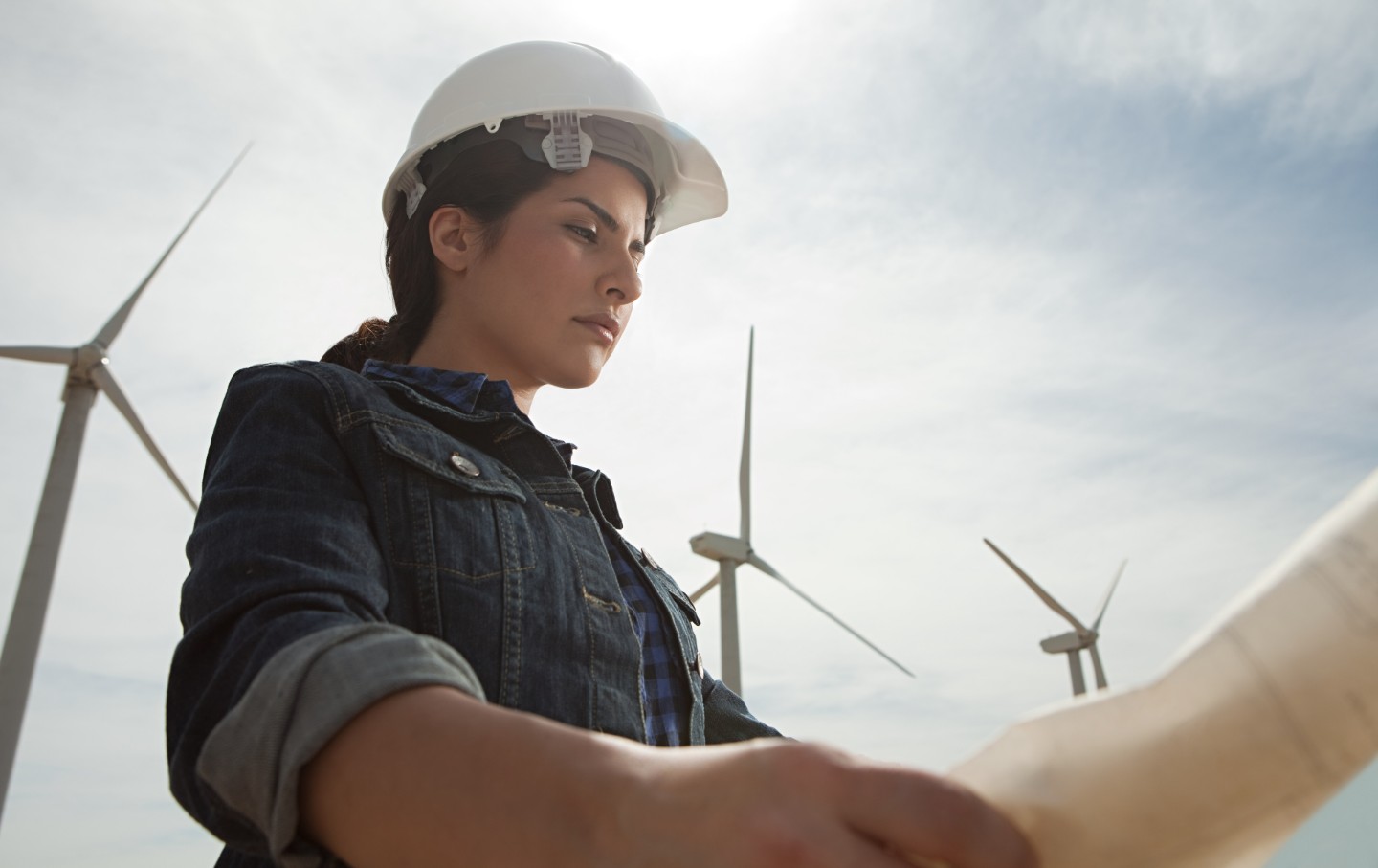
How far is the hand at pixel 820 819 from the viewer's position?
0.89m

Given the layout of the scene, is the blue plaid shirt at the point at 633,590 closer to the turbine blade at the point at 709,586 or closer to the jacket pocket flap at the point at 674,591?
the jacket pocket flap at the point at 674,591

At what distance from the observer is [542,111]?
3.61m

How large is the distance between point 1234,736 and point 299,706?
3.34 feet

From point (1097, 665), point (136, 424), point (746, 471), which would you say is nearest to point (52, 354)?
point (136, 424)

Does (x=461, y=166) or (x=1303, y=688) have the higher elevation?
(x=461, y=166)

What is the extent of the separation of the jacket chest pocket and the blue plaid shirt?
416 mm

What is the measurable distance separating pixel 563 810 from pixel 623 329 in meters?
2.37

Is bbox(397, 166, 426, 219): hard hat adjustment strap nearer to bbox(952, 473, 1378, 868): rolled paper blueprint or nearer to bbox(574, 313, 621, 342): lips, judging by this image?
bbox(574, 313, 621, 342): lips

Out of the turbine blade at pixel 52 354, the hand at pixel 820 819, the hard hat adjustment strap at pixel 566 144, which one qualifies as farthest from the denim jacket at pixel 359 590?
the turbine blade at pixel 52 354

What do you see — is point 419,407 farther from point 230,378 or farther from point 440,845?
point 440,845

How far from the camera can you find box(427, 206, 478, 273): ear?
3305 millimetres

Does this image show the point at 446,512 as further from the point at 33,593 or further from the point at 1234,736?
the point at 33,593

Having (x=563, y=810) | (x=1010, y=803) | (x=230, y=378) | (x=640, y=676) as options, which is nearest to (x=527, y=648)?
(x=640, y=676)

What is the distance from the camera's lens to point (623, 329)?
3.33 metres
